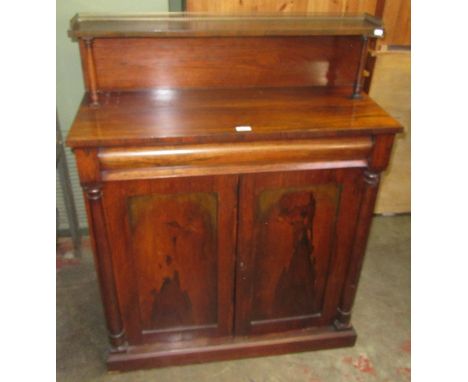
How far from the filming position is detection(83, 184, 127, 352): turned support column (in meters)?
1.35

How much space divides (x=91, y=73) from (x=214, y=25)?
1.53 feet

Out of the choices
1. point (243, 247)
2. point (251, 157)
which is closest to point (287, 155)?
point (251, 157)

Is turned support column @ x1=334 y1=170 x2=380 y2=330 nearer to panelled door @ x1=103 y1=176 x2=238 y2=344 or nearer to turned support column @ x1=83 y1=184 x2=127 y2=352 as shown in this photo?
panelled door @ x1=103 y1=176 x2=238 y2=344

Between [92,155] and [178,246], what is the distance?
17.5 inches

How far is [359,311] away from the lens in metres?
2.04

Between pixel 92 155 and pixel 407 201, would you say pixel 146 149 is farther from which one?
pixel 407 201

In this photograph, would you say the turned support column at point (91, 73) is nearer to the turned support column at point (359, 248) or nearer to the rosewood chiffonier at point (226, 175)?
the rosewood chiffonier at point (226, 175)

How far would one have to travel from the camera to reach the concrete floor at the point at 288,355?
1728 millimetres

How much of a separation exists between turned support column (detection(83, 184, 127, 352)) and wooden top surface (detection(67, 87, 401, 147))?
19 cm

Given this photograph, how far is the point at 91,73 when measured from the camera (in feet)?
4.81

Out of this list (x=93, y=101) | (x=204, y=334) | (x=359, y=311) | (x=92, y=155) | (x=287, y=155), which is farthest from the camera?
(x=359, y=311)

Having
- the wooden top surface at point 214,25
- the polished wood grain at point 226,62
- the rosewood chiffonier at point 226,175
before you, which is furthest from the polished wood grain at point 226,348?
the wooden top surface at point 214,25

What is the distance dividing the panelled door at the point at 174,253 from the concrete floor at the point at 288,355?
6.9 inches

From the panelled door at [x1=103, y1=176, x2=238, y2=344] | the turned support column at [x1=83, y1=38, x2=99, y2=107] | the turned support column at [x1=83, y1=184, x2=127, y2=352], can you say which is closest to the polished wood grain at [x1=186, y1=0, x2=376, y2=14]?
the turned support column at [x1=83, y1=38, x2=99, y2=107]
